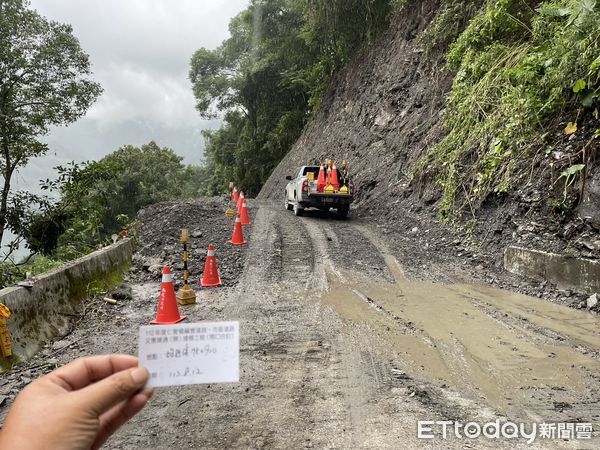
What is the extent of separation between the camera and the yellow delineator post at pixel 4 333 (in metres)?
3.81

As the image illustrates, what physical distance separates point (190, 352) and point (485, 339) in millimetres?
4018

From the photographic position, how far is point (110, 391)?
117cm

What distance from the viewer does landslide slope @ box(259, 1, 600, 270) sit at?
693cm

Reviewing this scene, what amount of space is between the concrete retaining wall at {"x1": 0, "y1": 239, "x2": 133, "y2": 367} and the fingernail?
3586 millimetres

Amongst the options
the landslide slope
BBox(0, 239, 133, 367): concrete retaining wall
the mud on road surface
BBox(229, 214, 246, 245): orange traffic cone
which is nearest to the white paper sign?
the mud on road surface

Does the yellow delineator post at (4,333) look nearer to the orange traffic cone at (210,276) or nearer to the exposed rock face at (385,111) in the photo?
the orange traffic cone at (210,276)

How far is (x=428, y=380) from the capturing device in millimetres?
3553

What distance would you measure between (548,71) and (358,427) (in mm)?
7602

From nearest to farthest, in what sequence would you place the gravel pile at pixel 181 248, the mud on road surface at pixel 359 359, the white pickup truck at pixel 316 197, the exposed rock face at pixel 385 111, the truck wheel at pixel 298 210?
1. the mud on road surface at pixel 359 359
2. the gravel pile at pixel 181 248
3. the white pickup truck at pixel 316 197
4. the truck wheel at pixel 298 210
5. the exposed rock face at pixel 385 111

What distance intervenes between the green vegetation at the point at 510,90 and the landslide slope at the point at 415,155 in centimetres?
29

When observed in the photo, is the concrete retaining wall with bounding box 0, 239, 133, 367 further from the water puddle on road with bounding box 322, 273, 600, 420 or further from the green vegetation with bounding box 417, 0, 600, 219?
the green vegetation with bounding box 417, 0, 600, 219

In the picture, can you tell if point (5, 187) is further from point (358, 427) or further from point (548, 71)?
point (548, 71)

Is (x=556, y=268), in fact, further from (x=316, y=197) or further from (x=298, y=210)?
(x=298, y=210)

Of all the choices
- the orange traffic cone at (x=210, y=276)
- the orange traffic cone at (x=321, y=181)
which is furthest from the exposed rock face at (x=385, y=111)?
the orange traffic cone at (x=210, y=276)
